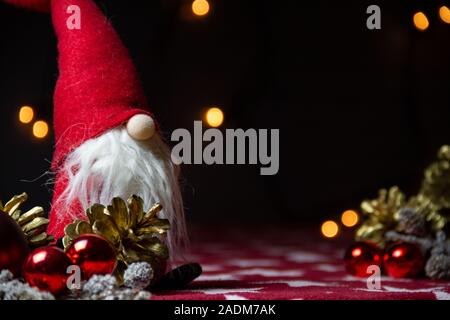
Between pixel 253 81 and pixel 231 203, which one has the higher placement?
pixel 253 81

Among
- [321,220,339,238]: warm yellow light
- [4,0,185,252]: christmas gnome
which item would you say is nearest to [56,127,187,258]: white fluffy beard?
[4,0,185,252]: christmas gnome

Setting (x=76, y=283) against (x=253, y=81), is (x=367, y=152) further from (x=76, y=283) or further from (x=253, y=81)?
(x=76, y=283)

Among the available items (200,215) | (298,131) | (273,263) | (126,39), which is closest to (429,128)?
(298,131)

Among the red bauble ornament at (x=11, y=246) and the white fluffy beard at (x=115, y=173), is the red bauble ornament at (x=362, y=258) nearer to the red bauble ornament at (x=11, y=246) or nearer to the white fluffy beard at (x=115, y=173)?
the white fluffy beard at (x=115, y=173)

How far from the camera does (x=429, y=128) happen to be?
240cm

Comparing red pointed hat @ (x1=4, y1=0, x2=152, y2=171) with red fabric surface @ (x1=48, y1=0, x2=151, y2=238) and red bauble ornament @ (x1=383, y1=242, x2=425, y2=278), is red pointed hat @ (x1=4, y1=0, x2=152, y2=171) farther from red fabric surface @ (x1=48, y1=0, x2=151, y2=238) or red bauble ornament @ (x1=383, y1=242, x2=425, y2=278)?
red bauble ornament @ (x1=383, y1=242, x2=425, y2=278)

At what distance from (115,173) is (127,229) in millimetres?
83

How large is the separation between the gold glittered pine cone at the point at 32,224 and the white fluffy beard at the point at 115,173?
44 millimetres

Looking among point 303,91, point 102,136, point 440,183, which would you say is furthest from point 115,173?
Result: point 303,91

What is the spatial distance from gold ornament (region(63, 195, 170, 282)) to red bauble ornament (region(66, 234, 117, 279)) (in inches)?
1.7

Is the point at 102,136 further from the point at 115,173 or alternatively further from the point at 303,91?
the point at 303,91

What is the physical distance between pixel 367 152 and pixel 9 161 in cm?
112

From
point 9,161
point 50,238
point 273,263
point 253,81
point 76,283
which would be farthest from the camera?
point 253,81

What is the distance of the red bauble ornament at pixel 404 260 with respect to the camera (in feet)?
3.80
